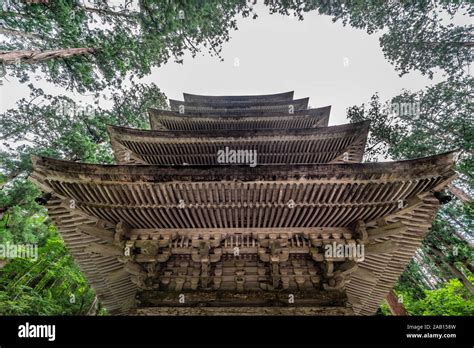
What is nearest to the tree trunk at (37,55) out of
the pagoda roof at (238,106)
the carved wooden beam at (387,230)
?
the pagoda roof at (238,106)

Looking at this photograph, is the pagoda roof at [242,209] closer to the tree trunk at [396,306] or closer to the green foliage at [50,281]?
the tree trunk at [396,306]

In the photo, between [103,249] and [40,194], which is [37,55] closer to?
[40,194]

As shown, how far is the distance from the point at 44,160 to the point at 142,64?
7.61 metres

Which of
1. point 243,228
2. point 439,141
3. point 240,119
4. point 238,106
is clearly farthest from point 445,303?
point 238,106

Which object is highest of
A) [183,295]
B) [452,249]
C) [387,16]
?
[387,16]

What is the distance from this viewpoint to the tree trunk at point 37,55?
6732mm

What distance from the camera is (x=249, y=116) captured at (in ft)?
23.0

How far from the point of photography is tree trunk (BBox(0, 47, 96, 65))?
6.73 m

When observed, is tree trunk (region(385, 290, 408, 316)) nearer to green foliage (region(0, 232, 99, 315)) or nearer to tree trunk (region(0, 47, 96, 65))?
green foliage (region(0, 232, 99, 315))

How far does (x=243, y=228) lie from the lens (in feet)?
13.4

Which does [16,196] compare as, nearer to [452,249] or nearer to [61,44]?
[61,44]

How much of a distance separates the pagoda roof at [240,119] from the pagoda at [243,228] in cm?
373

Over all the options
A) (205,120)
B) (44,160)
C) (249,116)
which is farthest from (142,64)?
(44,160)
